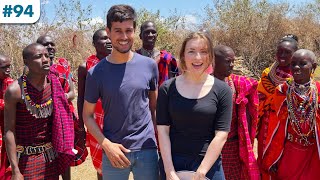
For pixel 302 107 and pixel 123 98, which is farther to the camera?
pixel 302 107

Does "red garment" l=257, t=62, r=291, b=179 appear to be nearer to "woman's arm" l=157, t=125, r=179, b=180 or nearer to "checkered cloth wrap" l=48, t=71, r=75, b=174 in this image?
"woman's arm" l=157, t=125, r=179, b=180

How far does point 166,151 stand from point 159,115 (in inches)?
8.9

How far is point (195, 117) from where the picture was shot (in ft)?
8.28

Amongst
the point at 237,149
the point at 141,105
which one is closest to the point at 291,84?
the point at 237,149

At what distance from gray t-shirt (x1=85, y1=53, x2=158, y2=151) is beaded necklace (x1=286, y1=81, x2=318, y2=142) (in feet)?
4.87

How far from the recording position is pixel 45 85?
3293 millimetres

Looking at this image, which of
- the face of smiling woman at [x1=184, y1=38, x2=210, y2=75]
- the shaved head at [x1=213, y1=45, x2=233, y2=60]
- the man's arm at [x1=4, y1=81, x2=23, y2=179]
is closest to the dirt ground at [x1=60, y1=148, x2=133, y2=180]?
the man's arm at [x1=4, y1=81, x2=23, y2=179]

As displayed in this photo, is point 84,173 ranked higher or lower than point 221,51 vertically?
lower

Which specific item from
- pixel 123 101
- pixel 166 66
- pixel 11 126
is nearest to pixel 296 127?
pixel 166 66

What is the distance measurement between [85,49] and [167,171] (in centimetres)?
1052

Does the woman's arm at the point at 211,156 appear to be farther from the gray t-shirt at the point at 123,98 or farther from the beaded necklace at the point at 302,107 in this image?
the beaded necklace at the point at 302,107

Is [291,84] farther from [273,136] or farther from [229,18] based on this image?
[229,18]

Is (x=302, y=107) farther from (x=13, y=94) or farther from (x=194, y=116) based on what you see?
(x=13, y=94)

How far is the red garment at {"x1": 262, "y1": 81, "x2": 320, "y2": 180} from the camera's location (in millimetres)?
3639
